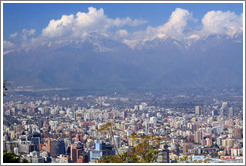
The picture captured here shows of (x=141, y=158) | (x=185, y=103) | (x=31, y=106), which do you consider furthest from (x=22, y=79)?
(x=141, y=158)

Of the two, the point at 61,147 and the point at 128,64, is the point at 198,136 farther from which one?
the point at 128,64

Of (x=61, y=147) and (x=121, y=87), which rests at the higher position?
(x=121, y=87)

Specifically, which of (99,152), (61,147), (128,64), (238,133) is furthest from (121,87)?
(99,152)

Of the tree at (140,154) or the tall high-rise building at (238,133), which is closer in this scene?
the tree at (140,154)

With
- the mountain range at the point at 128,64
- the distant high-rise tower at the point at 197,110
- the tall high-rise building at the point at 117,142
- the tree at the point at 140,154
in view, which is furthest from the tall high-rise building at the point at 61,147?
the mountain range at the point at 128,64

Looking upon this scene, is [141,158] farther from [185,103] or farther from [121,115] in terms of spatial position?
[185,103]

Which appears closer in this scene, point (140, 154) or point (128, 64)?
point (140, 154)

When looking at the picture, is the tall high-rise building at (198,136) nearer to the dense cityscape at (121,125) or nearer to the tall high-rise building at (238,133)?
the dense cityscape at (121,125)

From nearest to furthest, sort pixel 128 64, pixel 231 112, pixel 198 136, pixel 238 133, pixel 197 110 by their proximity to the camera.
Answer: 1. pixel 238 133
2. pixel 198 136
3. pixel 231 112
4. pixel 197 110
5. pixel 128 64
